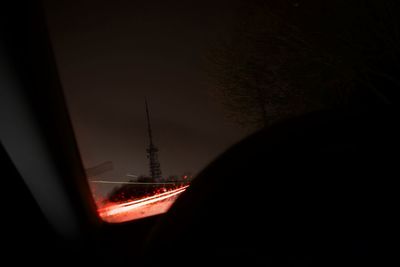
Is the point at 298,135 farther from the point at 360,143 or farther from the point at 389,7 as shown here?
the point at 389,7

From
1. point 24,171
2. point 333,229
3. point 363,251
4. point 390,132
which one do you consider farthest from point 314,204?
point 24,171

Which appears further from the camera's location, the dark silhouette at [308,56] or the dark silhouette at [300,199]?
the dark silhouette at [308,56]

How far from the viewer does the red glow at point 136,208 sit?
276cm

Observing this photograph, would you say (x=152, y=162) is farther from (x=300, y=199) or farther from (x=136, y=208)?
(x=300, y=199)

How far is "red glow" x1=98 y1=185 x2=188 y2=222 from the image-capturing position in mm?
2756

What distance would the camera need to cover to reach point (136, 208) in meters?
3.02

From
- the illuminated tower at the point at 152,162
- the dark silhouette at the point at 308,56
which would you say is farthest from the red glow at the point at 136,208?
the dark silhouette at the point at 308,56

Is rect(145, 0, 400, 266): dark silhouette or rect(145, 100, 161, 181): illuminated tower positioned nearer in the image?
rect(145, 0, 400, 266): dark silhouette

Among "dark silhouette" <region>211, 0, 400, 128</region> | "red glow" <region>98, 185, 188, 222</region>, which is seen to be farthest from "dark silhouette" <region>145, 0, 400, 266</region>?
"dark silhouette" <region>211, 0, 400, 128</region>

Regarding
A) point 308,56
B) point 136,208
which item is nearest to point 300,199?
point 136,208

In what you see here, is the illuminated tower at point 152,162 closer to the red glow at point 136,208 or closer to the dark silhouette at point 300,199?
the red glow at point 136,208

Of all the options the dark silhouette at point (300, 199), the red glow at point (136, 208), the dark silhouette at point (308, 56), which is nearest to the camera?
the dark silhouette at point (300, 199)

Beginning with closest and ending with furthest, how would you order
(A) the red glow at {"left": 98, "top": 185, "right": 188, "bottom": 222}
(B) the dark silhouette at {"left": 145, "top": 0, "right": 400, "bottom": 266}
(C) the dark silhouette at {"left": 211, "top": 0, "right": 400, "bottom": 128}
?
(B) the dark silhouette at {"left": 145, "top": 0, "right": 400, "bottom": 266}, (A) the red glow at {"left": 98, "top": 185, "right": 188, "bottom": 222}, (C) the dark silhouette at {"left": 211, "top": 0, "right": 400, "bottom": 128}

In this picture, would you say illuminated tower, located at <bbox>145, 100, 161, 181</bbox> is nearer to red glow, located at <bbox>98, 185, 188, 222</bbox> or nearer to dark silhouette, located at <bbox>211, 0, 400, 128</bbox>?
red glow, located at <bbox>98, 185, 188, 222</bbox>
